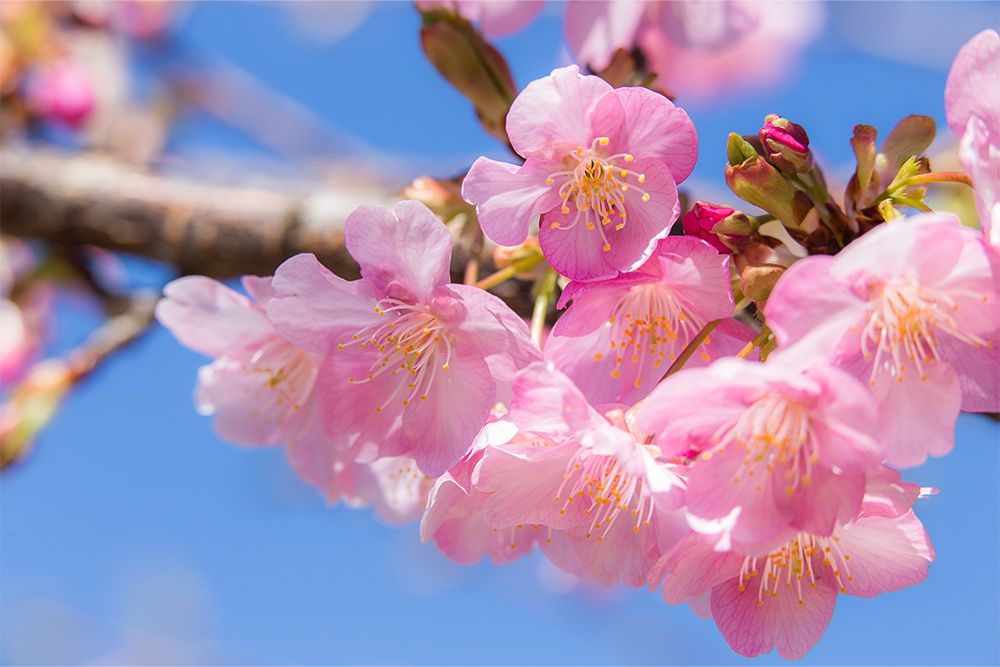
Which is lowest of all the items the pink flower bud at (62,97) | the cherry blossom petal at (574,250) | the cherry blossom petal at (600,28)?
the cherry blossom petal at (574,250)

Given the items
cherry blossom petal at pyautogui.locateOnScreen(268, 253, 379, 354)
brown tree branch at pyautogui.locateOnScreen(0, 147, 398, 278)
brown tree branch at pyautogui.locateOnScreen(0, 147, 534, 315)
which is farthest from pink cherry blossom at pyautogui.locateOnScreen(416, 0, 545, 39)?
cherry blossom petal at pyautogui.locateOnScreen(268, 253, 379, 354)

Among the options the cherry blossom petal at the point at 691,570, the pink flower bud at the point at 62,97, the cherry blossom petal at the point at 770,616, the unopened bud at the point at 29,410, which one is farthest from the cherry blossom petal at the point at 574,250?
the pink flower bud at the point at 62,97

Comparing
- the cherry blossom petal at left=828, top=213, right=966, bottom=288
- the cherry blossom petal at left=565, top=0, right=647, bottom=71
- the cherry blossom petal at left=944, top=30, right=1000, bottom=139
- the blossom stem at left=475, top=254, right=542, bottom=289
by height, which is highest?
the cherry blossom petal at left=565, top=0, right=647, bottom=71

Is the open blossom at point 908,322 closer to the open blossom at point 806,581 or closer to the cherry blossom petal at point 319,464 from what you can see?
the open blossom at point 806,581

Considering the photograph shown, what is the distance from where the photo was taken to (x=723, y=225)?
2.72 feet

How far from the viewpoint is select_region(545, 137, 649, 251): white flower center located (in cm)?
87

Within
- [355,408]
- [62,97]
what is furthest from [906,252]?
[62,97]

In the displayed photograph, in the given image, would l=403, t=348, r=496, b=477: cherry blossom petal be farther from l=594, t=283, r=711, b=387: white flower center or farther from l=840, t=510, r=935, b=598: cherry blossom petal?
l=840, t=510, r=935, b=598: cherry blossom petal

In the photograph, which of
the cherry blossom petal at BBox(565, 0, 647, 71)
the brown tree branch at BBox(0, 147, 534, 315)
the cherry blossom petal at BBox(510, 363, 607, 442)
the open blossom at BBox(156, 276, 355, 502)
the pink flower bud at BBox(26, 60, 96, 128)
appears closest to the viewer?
the cherry blossom petal at BBox(510, 363, 607, 442)

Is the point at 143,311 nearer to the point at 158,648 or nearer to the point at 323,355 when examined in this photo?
the point at 323,355

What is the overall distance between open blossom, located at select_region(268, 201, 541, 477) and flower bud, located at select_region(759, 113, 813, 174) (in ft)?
1.19

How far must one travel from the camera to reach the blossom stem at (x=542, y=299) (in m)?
1.04

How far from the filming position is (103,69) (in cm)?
328

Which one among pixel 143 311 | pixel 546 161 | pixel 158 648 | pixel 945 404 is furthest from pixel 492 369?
pixel 158 648
